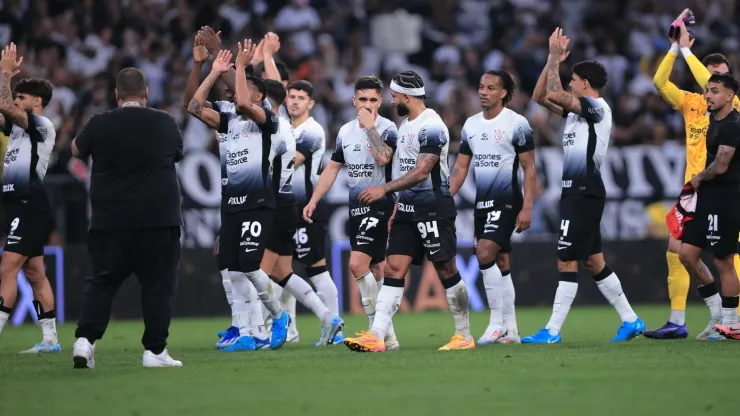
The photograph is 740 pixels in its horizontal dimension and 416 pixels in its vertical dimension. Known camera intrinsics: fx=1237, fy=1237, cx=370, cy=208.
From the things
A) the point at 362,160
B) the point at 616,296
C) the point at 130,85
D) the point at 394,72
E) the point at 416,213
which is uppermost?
→ the point at 394,72

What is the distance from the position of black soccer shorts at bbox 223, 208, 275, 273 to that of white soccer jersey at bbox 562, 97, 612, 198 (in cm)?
327

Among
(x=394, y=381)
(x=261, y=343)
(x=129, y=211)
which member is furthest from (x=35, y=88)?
(x=394, y=381)

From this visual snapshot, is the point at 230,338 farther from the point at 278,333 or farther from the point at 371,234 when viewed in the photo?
the point at 371,234

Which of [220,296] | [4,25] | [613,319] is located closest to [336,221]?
[220,296]

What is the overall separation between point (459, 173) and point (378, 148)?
55.6 inches

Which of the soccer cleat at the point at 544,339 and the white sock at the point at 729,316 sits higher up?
the white sock at the point at 729,316

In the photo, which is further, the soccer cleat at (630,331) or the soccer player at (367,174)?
the soccer cleat at (630,331)

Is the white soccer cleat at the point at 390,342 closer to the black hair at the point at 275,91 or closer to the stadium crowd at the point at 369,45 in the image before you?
the black hair at the point at 275,91

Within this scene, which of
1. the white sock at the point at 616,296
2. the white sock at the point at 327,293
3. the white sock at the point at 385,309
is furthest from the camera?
the white sock at the point at 327,293

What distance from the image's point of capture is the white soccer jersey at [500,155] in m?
13.4

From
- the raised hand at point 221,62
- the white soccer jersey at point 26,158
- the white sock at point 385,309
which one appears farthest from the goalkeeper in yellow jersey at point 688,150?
the white soccer jersey at point 26,158

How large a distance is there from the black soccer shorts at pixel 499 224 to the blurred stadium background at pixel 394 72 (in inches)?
286

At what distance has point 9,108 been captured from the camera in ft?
41.9

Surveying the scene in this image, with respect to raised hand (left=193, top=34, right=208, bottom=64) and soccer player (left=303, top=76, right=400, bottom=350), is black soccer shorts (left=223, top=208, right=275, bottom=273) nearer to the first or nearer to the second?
soccer player (left=303, top=76, right=400, bottom=350)
